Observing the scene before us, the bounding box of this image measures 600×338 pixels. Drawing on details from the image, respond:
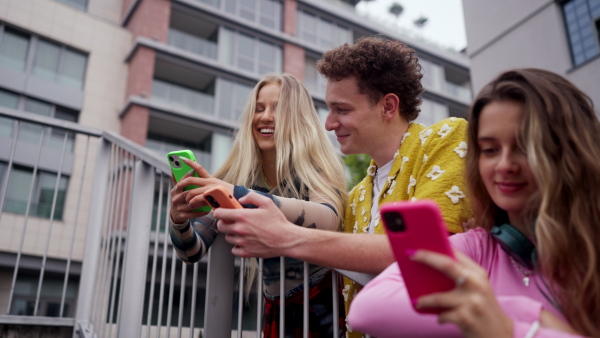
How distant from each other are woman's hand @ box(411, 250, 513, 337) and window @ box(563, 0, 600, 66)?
995cm

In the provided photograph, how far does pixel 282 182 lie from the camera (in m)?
2.07

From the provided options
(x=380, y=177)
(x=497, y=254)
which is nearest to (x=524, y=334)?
(x=497, y=254)

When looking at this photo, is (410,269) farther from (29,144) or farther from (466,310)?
(29,144)

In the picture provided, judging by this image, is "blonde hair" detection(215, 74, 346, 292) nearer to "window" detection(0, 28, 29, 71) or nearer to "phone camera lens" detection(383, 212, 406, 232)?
"phone camera lens" detection(383, 212, 406, 232)

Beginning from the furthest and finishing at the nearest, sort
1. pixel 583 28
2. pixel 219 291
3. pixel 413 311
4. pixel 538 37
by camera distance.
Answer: pixel 538 37 → pixel 583 28 → pixel 219 291 → pixel 413 311

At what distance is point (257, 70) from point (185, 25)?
3413 mm

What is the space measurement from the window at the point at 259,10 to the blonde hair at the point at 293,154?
1799cm

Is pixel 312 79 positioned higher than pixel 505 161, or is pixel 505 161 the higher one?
pixel 312 79

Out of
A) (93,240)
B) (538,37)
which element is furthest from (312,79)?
(93,240)

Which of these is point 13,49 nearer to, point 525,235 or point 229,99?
point 229,99

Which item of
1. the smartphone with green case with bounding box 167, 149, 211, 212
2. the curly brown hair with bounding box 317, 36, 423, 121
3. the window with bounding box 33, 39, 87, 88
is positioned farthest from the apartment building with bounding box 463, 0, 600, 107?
the window with bounding box 33, 39, 87, 88

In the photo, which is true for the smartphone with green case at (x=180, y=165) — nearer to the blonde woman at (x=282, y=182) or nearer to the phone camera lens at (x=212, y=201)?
the blonde woman at (x=282, y=182)

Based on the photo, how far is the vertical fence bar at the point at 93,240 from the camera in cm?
298

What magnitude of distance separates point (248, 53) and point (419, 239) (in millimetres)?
19136
